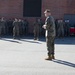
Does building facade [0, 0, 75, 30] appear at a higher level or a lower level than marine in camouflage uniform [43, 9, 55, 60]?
higher

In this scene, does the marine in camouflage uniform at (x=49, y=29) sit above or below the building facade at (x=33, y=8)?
below

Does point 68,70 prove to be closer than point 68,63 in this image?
Yes

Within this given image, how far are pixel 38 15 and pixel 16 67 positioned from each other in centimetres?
2109

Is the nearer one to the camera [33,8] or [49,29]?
[49,29]

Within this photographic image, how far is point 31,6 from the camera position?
3180cm

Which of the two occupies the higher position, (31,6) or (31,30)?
(31,6)

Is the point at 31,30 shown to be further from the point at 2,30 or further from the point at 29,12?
the point at 2,30

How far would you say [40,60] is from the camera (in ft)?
42.7

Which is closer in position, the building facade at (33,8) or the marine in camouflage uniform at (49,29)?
the marine in camouflage uniform at (49,29)

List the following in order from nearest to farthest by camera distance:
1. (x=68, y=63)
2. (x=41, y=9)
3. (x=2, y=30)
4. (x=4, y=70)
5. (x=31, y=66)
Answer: (x=4, y=70)
(x=31, y=66)
(x=68, y=63)
(x=2, y=30)
(x=41, y=9)

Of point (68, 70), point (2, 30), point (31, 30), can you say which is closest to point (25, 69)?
point (68, 70)

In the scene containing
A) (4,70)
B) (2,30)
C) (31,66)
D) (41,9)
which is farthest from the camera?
(41,9)

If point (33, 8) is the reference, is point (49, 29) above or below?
below

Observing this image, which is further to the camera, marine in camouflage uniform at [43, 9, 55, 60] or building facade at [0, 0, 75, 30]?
building facade at [0, 0, 75, 30]
